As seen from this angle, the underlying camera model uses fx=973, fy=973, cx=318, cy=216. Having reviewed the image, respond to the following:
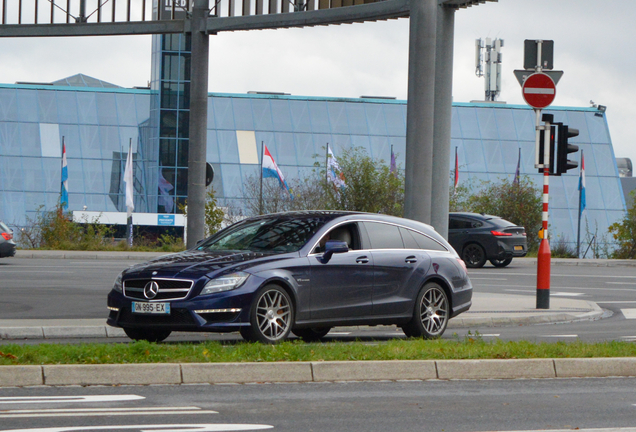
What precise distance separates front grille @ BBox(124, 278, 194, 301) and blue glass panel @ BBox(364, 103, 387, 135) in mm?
51120

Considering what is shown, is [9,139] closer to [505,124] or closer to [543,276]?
[505,124]

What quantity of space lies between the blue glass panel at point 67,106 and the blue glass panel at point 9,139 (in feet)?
8.86

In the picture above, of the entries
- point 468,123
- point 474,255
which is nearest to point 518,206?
point 474,255

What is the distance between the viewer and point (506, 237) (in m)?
28.2

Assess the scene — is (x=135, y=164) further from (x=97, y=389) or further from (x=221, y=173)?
(x=97, y=389)

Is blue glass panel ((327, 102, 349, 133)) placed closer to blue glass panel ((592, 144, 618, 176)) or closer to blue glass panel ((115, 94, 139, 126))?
blue glass panel ((115, 94, 139, 126))

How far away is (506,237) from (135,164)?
3661cm

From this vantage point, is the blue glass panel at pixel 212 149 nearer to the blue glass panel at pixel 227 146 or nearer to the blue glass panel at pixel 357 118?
the blue glass panel at pixel 227 146

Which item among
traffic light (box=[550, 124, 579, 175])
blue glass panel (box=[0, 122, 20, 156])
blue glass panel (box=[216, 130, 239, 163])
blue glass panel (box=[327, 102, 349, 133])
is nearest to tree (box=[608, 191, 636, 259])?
traffic light (box=[550, 124, 579, 175])

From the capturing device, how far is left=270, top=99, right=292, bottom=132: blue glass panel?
197 ft

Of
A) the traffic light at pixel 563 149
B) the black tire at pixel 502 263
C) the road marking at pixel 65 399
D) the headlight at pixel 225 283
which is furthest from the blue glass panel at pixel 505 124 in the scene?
the road marking at pixel 65 399

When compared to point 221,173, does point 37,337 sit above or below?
below

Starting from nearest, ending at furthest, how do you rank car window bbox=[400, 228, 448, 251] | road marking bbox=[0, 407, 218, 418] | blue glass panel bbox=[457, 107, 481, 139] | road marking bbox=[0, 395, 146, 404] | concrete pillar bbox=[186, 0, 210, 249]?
road marking bbox=[0, 407, 218, 418]
road marking bbox=[0, 395, 146, 404]
car window bbox=[400, 228, 448, 251]
concrete pillar bbox=[186, 0, 210, 249]
blue glass panel bbox=[457, 107, 481, 139]

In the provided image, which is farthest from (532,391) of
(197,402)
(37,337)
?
(37,337)
